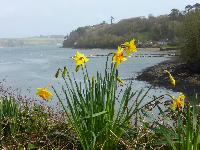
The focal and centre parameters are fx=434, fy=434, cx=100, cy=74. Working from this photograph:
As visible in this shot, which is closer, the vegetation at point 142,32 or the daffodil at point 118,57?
the daffodil at point 118,57

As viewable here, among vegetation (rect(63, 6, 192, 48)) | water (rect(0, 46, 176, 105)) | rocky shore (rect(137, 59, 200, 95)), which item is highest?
vegetation (rect(63, 6, 192, 48))

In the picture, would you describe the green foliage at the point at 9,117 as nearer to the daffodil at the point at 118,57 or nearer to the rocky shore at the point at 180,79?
the daffodil at the point at 118,57

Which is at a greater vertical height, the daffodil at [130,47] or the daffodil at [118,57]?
the daffodil at [130,47]

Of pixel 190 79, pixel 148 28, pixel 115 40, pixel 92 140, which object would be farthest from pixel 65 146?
pixel 148 28

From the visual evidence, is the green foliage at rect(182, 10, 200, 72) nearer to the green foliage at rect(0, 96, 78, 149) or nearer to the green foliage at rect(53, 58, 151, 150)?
the green foliage at rect(0, 96, 78, 149)

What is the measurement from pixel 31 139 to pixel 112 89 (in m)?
0.97

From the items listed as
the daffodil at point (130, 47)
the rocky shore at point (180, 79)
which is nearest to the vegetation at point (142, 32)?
the rocky shore at point (180, 79)

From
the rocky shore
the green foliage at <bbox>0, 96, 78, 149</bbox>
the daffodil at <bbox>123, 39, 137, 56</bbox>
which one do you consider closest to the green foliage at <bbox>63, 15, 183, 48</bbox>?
the rocky shore

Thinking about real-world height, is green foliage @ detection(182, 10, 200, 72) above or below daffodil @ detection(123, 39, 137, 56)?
below

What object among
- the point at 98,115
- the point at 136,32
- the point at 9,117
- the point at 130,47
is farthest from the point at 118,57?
the point at 136,32

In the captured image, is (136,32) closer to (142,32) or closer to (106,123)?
(142,32)

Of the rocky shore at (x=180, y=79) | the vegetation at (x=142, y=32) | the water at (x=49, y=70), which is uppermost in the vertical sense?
the vegetation at (x=142, y=32)

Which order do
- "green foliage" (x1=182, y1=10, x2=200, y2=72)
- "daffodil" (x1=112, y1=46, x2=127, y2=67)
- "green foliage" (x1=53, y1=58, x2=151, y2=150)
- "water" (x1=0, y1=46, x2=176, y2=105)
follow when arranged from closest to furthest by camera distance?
"green foliage" (x1=53, y1=58, x2=151, y2=150), "daffodil" (x1=112, y1=46, x2=127, y2=67), "water" (x1=0, y1=46, x2=176, y2=105), "green foliage" (x1=182, y1=10, x2=200, y2=72)

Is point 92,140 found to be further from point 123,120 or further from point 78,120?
point 123,120
